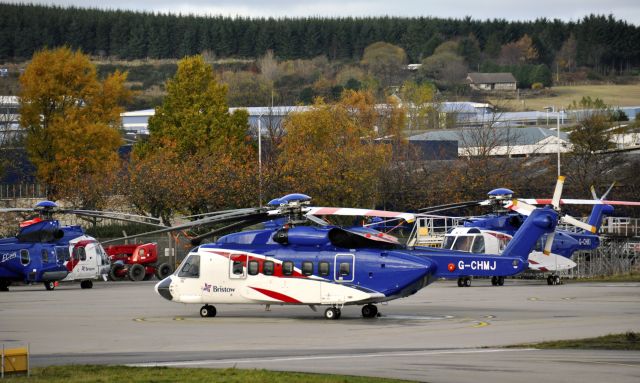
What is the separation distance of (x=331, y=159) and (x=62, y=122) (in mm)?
18808

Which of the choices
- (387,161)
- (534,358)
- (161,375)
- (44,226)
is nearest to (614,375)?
(534,358)

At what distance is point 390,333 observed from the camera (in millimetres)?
28141

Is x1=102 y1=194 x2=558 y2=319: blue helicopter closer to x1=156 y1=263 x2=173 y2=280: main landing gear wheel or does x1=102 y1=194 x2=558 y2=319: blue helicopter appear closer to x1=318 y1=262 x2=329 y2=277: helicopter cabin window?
x1=318 y1=262 x2=329 y2=277: helicopter cabin window

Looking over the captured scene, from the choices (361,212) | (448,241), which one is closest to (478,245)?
(448,241)

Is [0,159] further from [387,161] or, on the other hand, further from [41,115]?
[387,161]

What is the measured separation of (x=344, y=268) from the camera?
3091 cm

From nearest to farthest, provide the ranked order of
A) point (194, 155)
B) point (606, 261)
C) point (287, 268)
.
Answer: point (287, 268) → point (606, 261) → point (194, 155)

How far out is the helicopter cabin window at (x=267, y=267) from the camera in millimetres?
31562

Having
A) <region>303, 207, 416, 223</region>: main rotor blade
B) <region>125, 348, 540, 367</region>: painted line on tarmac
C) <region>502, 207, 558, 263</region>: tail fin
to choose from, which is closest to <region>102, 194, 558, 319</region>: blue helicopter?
<region>303, 207, 416, 223</region>: main rotor blade

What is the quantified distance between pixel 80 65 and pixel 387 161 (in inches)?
912

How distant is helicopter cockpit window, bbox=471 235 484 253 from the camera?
47.2 meters

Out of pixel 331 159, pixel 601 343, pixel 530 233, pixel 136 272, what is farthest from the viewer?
pixel 331 159

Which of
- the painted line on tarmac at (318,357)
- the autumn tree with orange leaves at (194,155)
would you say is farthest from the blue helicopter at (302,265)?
the autumn tree with orange leaves at (194,155)

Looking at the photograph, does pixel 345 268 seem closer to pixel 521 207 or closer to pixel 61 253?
pixel 521 207
